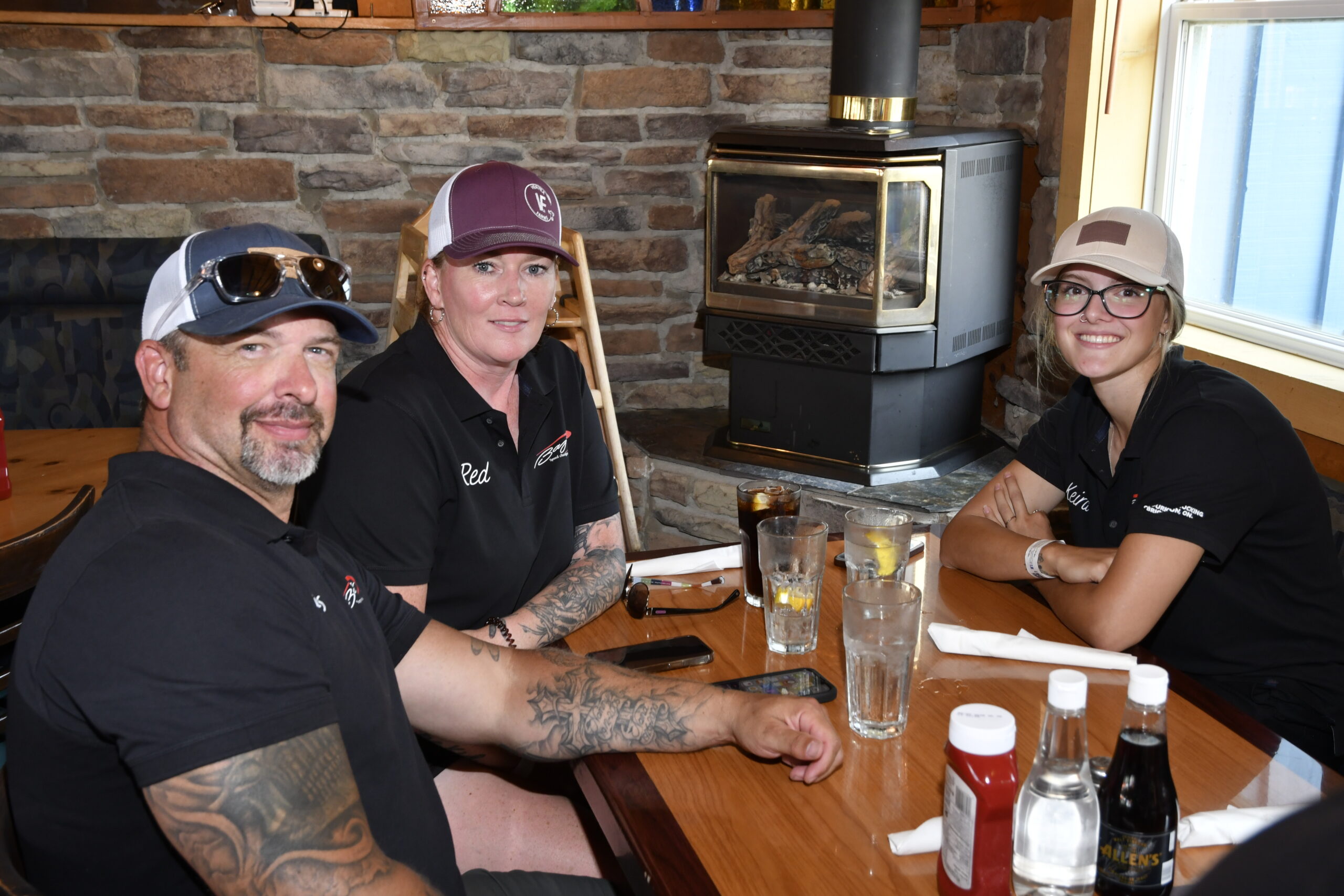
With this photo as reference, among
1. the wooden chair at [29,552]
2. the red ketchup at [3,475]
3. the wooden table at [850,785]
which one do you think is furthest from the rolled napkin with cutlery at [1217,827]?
the red ketchup at [3,475]

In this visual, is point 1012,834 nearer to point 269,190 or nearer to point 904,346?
point 904,346

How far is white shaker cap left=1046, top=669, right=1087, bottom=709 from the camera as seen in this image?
0.89 meters

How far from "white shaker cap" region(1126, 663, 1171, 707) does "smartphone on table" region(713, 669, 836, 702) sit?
1.59 feet

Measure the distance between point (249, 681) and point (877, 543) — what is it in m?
0.93

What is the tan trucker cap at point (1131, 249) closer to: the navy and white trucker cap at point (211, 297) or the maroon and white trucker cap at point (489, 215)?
the maroon and white trucker cap at point (489, 215)

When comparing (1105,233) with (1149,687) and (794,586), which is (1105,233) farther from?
(1149,687)

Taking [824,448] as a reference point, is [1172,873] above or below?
above

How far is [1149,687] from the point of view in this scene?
2.93 feet

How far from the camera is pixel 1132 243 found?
179 cm

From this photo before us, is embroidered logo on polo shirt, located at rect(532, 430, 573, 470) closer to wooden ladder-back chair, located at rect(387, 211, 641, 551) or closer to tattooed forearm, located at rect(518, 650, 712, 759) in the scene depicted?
tattooed forearm, located at rect(518, 650, 712, 759)

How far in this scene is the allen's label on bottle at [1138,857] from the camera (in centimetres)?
94

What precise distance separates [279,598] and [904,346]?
2.43m

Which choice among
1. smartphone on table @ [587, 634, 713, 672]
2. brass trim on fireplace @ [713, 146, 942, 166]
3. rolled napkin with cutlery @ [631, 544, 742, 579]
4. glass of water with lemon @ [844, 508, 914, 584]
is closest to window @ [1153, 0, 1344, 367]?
brass trim on fireplace @ [713, 146, 942, 166]

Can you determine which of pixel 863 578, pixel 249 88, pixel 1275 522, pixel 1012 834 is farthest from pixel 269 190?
pixel 1012 834
